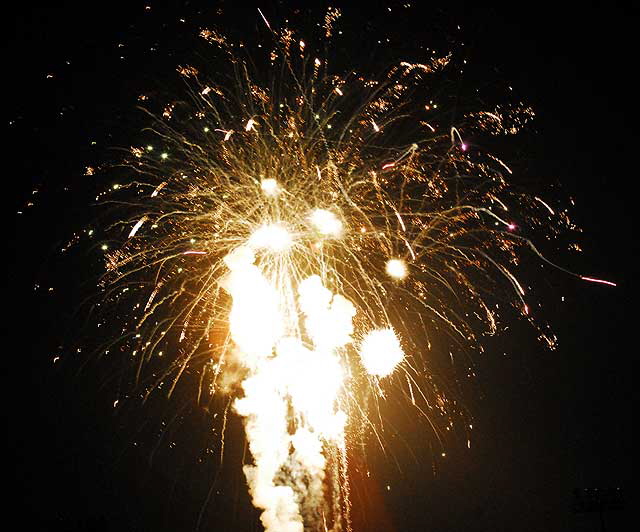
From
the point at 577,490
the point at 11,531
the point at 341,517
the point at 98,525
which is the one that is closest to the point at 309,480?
the point at 341,517

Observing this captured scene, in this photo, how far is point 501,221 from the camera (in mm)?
7223

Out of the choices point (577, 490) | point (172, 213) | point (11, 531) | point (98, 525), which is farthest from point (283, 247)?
point (11, 531)

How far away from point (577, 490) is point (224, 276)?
666 inches

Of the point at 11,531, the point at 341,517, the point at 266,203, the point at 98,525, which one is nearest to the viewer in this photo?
the point at 266,203

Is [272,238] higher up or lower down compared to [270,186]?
lower down

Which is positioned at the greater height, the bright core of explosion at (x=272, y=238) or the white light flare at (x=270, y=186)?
the white light flare at (x=270, y=186)

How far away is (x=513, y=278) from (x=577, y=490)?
1464 cm

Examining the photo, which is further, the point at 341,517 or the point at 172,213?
the point at 341,517

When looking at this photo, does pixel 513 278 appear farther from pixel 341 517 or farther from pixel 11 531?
pixel 11 531

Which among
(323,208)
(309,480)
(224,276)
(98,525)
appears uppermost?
(323,208)

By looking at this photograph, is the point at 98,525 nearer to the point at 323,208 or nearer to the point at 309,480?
the point at 309,480

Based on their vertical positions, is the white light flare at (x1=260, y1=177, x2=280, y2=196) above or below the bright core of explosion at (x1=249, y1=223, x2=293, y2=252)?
above

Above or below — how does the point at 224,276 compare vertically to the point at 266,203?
below

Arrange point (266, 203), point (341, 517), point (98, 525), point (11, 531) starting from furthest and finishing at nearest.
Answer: point (11, 531)
point (98, 525)
point (341, 517)
point (266, 203)
